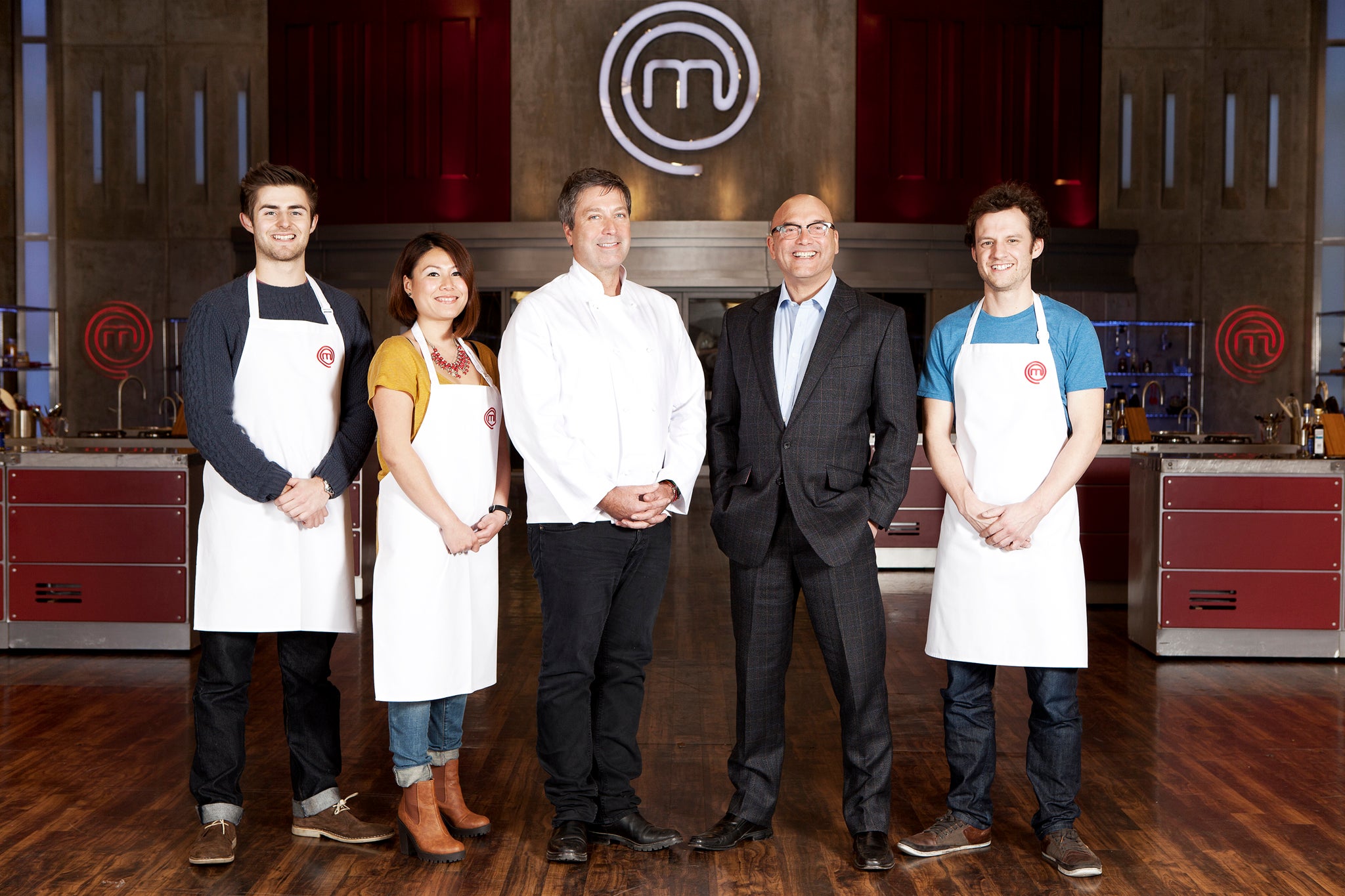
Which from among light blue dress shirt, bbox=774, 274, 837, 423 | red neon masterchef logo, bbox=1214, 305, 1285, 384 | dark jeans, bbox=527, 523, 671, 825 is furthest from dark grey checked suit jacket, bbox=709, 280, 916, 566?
red neon masterchef logo, bbox=1214, 305, 1285, 384

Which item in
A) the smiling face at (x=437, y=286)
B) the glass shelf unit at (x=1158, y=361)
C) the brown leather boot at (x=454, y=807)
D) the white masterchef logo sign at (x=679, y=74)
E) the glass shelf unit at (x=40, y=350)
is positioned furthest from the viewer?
the white masterchef logo sign at (x=679, y=74)

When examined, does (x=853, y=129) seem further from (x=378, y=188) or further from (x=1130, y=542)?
(x=1130, y=542)

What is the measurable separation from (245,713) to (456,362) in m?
1.04

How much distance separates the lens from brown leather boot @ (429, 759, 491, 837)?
2816 mm

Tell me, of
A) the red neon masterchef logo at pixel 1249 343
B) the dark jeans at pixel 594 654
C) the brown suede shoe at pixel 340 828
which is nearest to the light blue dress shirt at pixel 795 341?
the dark jeans at pixel 594 654

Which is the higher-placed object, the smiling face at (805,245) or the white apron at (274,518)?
the smiling face at (805,245)

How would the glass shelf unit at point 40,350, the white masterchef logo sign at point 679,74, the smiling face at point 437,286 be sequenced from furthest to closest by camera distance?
the white masterchef logo sign at point 679,74 < the glass shelf unit at point 40,350 < the smiling face at point 437,286

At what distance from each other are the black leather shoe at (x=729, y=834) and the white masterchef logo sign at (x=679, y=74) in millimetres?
9252

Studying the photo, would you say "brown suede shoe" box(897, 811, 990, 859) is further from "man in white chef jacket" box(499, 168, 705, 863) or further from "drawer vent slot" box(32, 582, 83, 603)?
"drawer vent slot" box(32, 582, 83, 603)

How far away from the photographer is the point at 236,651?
272 cm

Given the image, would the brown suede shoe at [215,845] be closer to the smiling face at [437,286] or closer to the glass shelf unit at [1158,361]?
the smiling face at [437,286]

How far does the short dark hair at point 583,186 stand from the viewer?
2656 mm

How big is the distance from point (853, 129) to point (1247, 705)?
328 inches

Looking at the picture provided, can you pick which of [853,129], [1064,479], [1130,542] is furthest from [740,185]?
[1064,479]
